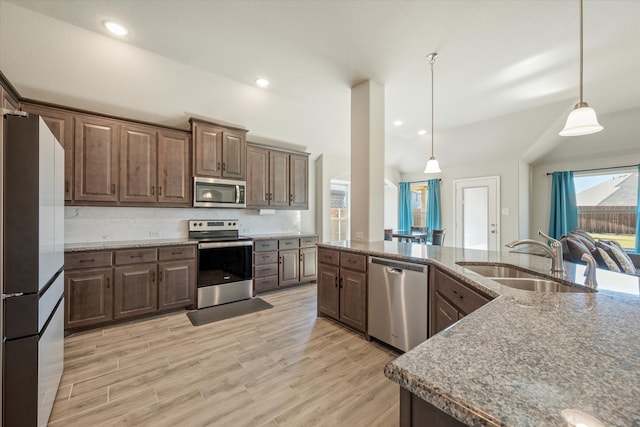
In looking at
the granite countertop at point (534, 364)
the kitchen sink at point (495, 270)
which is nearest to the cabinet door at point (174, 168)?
the kitchen sink at point (495, 270)

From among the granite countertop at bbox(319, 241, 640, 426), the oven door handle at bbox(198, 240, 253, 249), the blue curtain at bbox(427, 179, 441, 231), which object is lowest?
the oven door handle at bbox(198, 240, 253, 249)

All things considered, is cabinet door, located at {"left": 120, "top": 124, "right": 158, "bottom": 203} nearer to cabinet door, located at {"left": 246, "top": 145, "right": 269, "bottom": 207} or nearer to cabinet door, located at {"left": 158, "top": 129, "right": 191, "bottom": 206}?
cabinet door, located at {"left": 158, "top": 129, "right": 191, "bottom": 206}

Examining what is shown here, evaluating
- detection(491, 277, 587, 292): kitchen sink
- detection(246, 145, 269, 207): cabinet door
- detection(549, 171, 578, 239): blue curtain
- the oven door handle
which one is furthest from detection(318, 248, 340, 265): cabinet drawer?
detection(549, 171, 578, 239): blue curtain

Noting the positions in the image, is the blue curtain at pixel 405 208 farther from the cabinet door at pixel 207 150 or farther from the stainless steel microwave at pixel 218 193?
the cabinet door at pixel 207 150

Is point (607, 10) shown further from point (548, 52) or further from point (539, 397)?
point (539, 397)

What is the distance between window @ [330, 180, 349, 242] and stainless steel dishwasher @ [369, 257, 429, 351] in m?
3.32

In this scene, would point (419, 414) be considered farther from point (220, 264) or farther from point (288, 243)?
point (288, 243)

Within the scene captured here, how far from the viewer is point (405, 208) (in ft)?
23.7

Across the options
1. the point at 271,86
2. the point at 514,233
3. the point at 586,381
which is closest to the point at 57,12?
the point at 271,86

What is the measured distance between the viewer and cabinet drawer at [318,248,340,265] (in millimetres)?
3025

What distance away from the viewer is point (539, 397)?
0.55m

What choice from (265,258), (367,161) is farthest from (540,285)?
(265,258)

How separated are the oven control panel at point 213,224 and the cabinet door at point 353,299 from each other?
2.18 metres

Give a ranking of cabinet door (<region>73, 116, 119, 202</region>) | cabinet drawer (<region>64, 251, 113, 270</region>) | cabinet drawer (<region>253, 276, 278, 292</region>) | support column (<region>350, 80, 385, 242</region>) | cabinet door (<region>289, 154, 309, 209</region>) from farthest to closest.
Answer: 1. cabinet door (<region>289, 154, 309, 209</region>)
2. cabinet drawer (<region>253, 276, 278, 292</region>)
3. support column (<region>350, 80, 385, 242</region>)
4. cabinet door (<region>73, 116, 119, 202</region>)
5. cabinet drawer (<region>64, 251, 113, 270</region>)
